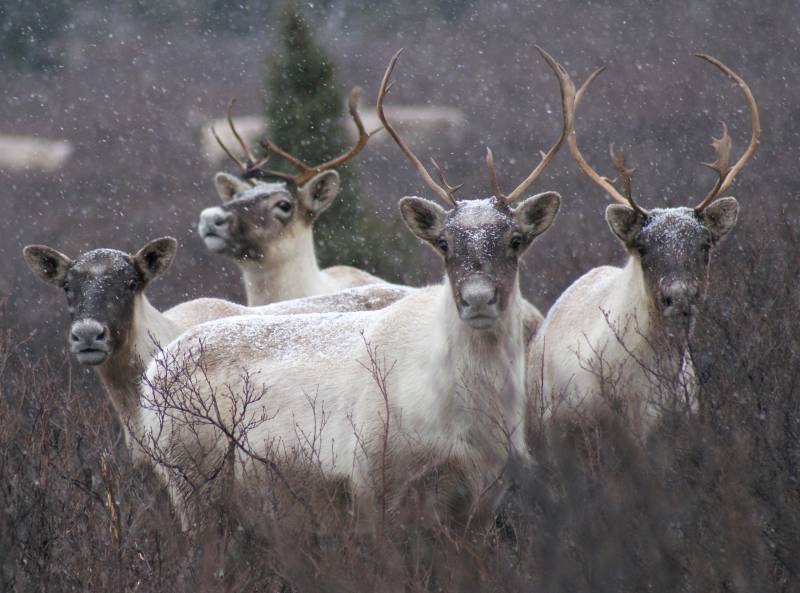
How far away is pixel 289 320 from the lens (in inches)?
263

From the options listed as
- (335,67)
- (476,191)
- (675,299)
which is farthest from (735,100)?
(675,299)

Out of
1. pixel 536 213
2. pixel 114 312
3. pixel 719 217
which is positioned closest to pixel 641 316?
pixel 719 217

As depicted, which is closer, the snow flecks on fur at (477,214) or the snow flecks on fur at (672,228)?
the snow flecks on fur at (477,214)

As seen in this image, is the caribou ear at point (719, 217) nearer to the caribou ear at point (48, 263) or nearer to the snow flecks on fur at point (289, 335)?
the snow flecks on fur at point (289, 335)

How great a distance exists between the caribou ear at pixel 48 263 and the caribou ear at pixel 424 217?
2246 mm

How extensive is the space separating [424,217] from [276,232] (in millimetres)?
4308

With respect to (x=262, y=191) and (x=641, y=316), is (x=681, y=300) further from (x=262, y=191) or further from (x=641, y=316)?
(x=262, y=191)

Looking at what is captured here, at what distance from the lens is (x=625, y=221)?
6898 millimetres

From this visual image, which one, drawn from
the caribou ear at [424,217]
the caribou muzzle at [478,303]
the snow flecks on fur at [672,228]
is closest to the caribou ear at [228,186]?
the snow flecks on fur at [672,228]

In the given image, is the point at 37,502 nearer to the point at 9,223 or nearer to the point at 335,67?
the point at 335,67

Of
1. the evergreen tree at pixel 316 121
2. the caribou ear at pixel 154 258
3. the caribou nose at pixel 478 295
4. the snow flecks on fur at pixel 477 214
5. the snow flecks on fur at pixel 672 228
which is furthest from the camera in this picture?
the evergreen tree at pixel 316 121

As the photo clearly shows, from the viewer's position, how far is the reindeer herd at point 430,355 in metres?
5.69

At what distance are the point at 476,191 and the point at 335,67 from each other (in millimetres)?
2656

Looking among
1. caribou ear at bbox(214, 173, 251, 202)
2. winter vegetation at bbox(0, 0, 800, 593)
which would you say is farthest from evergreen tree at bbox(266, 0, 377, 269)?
caribou ear at bbox(214, 173, 251, 202)
